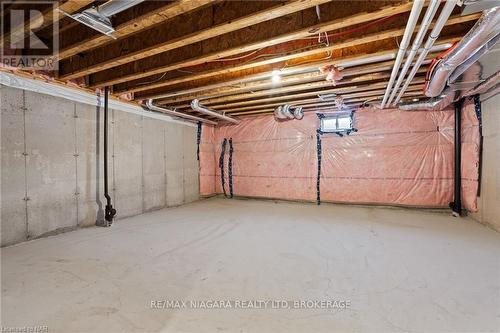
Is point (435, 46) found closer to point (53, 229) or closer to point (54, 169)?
point (54, 169)

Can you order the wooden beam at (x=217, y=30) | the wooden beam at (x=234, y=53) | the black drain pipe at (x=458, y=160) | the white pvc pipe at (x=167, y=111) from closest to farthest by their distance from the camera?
1. the wooden beam at (x=217, y=30)
2. the wooden beam at (x=234, y=53)
3. the black drain pipe at (x=458, y=160)
4. the white pvc pipe at (x=167, y=111)

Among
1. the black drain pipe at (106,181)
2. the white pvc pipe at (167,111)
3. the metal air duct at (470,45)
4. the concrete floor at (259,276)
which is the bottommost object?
the concrete floor at (259,276)

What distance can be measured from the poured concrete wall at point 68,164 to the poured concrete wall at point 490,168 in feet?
16.4

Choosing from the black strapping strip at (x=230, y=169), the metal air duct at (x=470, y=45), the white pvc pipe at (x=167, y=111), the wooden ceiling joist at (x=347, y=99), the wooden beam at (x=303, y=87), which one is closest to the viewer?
the metal air duct at (x=470, y=45)

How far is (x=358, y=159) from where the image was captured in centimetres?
461

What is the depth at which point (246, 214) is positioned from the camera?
4.07m

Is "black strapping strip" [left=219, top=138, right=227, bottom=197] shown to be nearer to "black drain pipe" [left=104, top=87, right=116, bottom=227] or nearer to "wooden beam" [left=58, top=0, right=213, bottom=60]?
"black drain pipe" [left=104, top=87, right=116, bottom=227]

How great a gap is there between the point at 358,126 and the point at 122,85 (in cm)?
415

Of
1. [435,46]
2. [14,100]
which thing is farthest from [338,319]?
[14,100]

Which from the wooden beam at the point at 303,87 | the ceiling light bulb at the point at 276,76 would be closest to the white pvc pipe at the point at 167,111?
the wooden beam at the point at 303,87

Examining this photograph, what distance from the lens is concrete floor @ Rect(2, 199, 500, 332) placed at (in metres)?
1.32

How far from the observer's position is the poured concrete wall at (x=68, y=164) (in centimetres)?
259

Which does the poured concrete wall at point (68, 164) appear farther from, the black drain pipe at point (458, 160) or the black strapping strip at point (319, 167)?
the black drain pipe at point (458, 160)

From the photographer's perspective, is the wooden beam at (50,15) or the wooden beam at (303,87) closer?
the wooden beam at (50,15)
